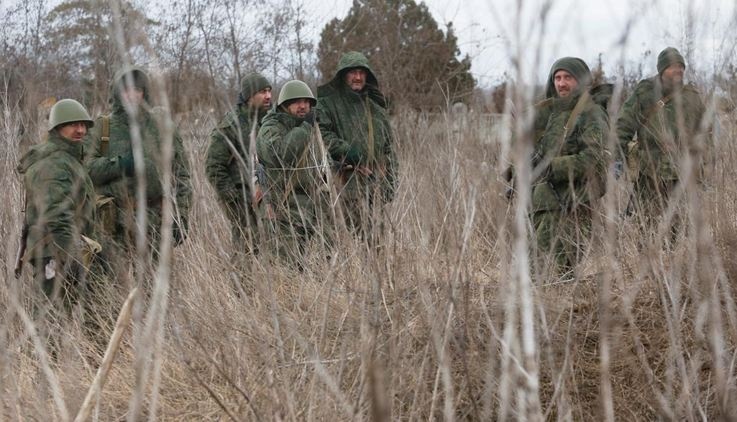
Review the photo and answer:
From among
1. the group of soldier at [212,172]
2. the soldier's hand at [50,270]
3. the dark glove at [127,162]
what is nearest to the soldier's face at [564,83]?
the group of soldier at [212,172]

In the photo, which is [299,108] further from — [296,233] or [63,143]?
[63,143]

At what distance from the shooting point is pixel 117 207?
4.64 meters

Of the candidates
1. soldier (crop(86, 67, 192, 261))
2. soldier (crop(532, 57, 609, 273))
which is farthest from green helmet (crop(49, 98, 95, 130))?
soldier (crop(532, 57, 609, 273))

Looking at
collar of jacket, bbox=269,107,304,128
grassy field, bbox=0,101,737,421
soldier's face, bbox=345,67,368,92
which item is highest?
soldier's face, bbox=345,67,368,92

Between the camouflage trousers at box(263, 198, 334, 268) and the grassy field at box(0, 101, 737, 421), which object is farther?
the camouflage trousers at box(263, 198, 334, 268)

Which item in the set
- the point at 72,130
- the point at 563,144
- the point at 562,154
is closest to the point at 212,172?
the point at 72,130

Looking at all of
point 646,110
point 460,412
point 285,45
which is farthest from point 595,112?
point 285,45

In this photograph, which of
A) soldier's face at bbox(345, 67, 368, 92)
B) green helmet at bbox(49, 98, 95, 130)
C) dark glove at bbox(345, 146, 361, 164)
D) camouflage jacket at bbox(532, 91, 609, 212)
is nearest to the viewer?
green helmet at bbox(49, 98, 95, 130)

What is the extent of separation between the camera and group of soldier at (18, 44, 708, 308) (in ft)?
13.3

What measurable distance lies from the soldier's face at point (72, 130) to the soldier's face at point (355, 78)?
1.60m

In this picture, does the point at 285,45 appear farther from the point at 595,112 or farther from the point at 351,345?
the point at 351,345

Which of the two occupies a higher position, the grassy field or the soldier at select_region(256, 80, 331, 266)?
the soldier at select_region(256, 80, 331, 266)

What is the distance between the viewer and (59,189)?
13.5 feet

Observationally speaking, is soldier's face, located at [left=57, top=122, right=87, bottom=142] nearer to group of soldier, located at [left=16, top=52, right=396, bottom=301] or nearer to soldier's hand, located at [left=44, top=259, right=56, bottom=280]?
group of soldier, located at [left=16, top=52, right=396, bottom=301]
